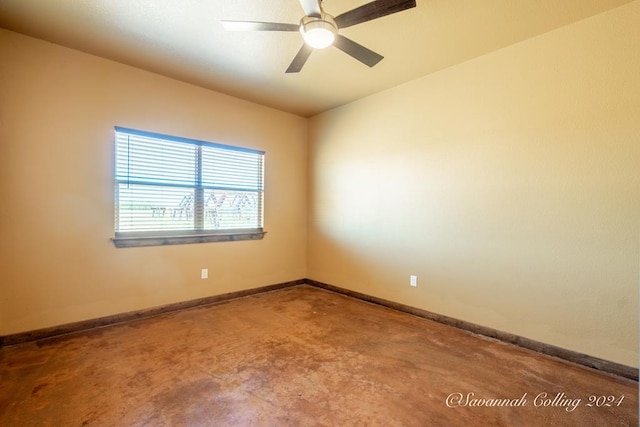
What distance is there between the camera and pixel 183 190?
3.56 meters

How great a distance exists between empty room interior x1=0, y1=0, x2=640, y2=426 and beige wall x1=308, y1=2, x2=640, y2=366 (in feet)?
0.06

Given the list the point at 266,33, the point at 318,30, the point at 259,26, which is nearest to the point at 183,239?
the point at 266,33

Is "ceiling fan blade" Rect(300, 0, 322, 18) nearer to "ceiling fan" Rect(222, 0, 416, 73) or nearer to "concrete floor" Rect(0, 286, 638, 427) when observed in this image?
"ceiling fan" Rect(222, 0, 416, 73)

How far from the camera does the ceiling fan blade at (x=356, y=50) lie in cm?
212

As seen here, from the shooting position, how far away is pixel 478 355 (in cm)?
245

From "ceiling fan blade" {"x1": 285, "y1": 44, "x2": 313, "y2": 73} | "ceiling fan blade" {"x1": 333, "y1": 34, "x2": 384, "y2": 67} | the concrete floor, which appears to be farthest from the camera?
"ceiling fan blade" {"x1": 285, "y1": 44, "x2": 313, "y2": 73}

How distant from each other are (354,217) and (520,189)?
1.98 metres

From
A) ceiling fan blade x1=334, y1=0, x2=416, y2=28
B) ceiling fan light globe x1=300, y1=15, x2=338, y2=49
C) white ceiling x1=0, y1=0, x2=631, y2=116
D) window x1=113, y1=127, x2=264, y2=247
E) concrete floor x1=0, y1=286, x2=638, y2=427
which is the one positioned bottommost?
concrete floor x1=0, y1=286, x2=638, y2=427

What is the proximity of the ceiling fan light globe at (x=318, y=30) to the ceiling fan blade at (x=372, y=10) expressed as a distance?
62 millimetres

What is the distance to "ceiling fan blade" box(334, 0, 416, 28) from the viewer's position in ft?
5.70

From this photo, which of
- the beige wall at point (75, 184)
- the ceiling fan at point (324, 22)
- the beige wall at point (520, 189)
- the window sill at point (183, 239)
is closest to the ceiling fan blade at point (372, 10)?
the ceiling fan at point (324, 22)

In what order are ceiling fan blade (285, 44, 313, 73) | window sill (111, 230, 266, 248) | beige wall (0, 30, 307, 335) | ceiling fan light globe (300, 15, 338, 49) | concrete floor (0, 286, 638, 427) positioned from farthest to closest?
window sill (111, 230, 266, 248) → beige wall (0, 30, 307, 335) → ceiling fan blade (285, 44, 313, 73) → ceiling fan light globe (300, 15, 338, 49) → concrete floor (0, 286, 638, 427)

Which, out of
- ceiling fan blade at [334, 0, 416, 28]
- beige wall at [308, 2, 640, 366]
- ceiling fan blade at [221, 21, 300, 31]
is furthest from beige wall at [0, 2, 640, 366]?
ceiling fan blade at [221, 21, 300, 31]

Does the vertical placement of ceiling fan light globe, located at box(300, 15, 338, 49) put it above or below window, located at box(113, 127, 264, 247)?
above
